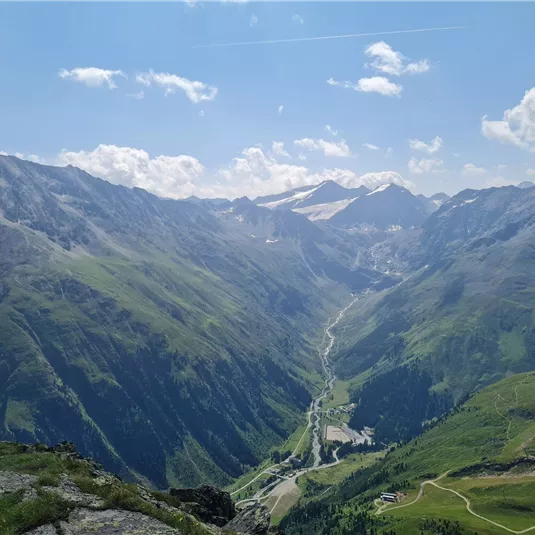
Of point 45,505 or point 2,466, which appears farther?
point 2,466

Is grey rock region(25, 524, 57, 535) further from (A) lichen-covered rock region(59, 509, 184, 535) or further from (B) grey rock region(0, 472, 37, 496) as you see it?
(B) grey rock region(0, 472, 37, 496)

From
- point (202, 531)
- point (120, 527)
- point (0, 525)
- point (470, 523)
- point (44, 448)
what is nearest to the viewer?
point (0, 525)

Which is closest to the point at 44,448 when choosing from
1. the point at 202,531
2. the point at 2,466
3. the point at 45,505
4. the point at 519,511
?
the point at 2,466

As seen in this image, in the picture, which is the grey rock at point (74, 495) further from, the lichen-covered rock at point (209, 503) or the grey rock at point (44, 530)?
the lichen-covered rock at point (209, 503)

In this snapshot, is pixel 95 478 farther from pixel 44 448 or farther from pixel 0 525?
pixel 44 448

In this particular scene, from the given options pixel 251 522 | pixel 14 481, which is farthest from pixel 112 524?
pixel 251 522
